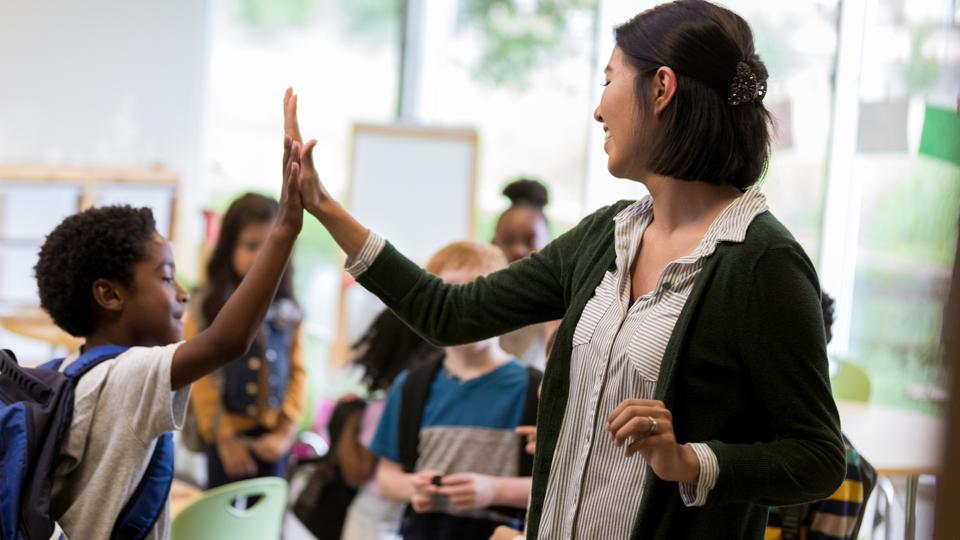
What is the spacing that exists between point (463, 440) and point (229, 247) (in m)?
1.63

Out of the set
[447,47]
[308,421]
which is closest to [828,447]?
[308,421]

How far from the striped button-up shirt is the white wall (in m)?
5.06

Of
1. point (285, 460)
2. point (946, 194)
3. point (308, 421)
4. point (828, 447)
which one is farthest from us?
point (308, 421)

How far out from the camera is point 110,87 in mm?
6238

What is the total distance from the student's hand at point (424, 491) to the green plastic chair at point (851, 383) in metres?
2.37

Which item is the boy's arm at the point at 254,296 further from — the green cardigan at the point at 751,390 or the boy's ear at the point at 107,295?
the green cardigan at the point at 751,390

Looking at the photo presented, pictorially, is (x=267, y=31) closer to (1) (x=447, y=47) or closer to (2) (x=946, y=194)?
(1) (x=447, y=47)

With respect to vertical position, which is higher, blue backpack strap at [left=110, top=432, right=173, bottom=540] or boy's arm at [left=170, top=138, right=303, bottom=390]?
boy's arm at [left=170, top=138, right=303, bottom=390]

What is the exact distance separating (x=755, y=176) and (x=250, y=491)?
4.91 feet

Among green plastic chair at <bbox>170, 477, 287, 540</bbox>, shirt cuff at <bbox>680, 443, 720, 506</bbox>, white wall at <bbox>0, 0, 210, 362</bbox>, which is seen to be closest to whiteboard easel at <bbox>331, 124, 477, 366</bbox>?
white wall at <bbox>0, 0, 210, 362</bbox>

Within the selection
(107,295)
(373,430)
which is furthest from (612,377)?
(373,430)

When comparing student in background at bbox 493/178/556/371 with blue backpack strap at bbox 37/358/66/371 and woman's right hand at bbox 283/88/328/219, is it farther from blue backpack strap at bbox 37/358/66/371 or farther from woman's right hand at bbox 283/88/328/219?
blue backpack strap at bbox 37/358/66/371

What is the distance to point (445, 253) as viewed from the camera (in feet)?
8.08

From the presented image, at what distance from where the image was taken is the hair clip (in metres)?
1.33
